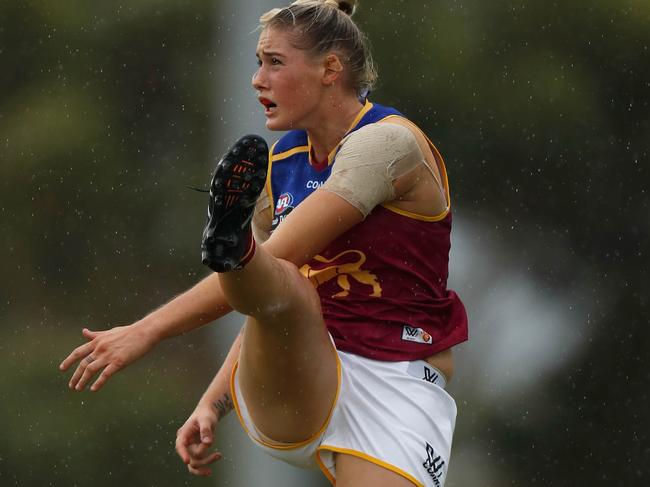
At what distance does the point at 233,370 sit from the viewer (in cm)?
298

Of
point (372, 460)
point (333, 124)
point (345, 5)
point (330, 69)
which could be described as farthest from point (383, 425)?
point (345, 5)

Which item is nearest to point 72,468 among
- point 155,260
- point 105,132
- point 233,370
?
point 155,260

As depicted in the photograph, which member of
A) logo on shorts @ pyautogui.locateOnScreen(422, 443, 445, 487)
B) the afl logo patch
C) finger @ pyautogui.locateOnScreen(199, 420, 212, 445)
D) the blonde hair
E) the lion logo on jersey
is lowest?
finger @ pyautogui.locateOnScreen(199, 420, 212, 445)

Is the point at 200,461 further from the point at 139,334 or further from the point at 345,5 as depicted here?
the point at 345,5

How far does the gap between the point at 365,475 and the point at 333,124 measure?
0.72 m

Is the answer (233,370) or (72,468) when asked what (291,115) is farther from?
(72,468)

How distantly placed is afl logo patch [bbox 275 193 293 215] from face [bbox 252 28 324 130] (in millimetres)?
147

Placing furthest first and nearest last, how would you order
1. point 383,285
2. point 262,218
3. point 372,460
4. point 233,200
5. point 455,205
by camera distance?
1. point 455,205
2. point 262,218
3. point 383,285
4. point 372,460
5. point 233,200

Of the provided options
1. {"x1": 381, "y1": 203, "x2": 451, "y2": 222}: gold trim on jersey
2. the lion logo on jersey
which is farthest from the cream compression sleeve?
the lion logo on jersey

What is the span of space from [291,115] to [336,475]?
74cm

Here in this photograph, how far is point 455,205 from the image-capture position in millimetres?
5688

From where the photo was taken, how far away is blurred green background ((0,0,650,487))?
5.55m

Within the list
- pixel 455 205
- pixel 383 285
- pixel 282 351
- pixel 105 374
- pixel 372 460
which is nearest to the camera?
pixel 105 374

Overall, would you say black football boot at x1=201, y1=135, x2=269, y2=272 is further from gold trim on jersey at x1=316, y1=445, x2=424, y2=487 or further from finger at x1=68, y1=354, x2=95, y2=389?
gold trim on jersey at x1=316, y1=445, x2=424, y2=487
